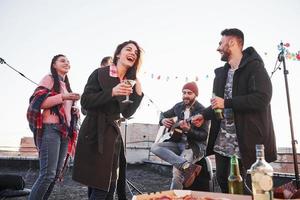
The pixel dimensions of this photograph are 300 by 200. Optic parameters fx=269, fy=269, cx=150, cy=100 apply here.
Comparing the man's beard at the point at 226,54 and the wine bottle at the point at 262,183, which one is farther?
the man's beard at the point at 226,54

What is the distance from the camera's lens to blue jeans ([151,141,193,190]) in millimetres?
3785

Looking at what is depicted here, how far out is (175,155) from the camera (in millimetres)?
3930

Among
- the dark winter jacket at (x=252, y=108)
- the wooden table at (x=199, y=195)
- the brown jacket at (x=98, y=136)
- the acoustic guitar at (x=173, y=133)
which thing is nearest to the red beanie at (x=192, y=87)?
the acoustic guitar at (x=173, y=133)

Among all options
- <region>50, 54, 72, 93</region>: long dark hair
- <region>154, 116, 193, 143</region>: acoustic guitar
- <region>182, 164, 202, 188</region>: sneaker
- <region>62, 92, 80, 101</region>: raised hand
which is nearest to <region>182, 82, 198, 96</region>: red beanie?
<region>154, 116, 193, 143</region>: acoustic guitar

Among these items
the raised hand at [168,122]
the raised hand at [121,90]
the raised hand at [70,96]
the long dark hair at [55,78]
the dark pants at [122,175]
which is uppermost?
the long dark hair at [55,78]

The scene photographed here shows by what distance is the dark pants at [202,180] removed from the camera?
386 centimetres

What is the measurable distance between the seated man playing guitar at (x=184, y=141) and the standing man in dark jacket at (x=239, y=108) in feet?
2.70

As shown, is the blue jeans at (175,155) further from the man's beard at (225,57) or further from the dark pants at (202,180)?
the man's beard at (225,57)

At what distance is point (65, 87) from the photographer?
3398 millimetres

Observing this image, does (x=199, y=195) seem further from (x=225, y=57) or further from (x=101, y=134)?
(x=225, y=57)

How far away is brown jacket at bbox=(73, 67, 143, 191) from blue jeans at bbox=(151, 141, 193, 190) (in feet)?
5.66

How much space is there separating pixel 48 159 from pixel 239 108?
1948 mm

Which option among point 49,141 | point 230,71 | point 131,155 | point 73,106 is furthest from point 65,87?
point 131,155

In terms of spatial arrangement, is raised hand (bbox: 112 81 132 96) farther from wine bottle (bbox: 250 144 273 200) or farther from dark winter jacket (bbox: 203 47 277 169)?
wine bottle (bbox: 250 144 273 200)
